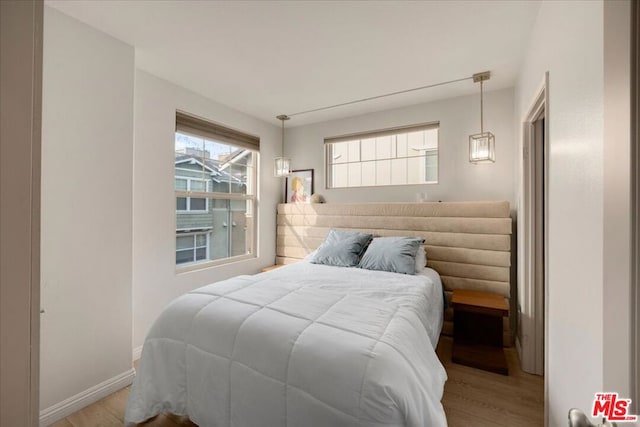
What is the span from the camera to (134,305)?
8.02ft

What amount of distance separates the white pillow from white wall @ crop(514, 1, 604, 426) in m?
1.23

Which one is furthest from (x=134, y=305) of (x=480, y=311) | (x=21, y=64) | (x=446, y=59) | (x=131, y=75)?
(x=446, y=59)

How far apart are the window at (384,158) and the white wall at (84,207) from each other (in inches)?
99.5

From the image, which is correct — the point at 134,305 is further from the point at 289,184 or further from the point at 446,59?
the point at 446,59

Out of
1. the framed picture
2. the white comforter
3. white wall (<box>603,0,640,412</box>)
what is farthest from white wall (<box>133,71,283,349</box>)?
white wall (<box>603,0,640,412</box>)

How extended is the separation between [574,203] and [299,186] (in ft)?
11.0

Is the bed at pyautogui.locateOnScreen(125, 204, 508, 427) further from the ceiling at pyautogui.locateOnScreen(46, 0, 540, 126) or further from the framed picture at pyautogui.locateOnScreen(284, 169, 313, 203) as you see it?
the framed picture at pyautogui.locateOnScreen(284, 169, 313, 203)

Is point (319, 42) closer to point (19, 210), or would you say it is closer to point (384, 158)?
point (384, 158)

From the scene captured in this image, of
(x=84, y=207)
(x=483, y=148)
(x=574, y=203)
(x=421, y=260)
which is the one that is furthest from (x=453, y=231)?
(x=84, y=207)

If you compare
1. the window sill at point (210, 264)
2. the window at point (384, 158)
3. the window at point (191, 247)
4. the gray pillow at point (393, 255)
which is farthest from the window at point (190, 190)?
the gray pillow at point (393, 255)

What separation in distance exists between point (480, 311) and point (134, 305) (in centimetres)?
304

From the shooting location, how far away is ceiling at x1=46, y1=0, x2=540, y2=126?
69.1 inches

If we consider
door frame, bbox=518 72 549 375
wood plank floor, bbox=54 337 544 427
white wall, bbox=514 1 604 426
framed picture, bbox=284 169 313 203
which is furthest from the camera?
framed picture, bbox=284 169 313 203

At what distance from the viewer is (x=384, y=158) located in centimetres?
365
